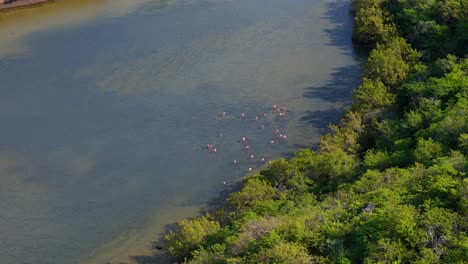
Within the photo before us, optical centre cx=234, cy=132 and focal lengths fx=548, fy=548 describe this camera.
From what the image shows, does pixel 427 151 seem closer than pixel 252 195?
Yes

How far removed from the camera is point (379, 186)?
22.0m

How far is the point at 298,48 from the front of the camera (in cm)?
4328

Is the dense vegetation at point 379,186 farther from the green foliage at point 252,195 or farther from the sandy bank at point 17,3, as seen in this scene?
the sandy bank at point 17,3

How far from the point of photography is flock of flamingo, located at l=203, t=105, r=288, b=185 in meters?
31.0

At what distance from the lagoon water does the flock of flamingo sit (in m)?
0.17

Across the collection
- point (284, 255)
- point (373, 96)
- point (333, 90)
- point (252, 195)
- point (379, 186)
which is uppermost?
point (284, 255)

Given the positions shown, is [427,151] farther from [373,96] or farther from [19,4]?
[19,4]

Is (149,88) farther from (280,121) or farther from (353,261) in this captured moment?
(353,261)

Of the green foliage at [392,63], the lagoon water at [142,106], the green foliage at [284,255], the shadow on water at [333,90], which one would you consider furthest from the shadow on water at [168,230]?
the green foliage at [392,63]

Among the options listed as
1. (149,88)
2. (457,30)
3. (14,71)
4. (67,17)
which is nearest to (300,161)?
(149,88)

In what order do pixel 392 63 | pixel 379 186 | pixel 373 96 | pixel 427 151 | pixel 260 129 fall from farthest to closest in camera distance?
1. pixel 392 63
2. pixel 260 129
3. pixel 373 96
4. pixel 427 151
5. pixel 379 186

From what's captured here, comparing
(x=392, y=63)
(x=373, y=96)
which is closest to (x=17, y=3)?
(x=392, y=63)

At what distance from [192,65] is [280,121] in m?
10.4

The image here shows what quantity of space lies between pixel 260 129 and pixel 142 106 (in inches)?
330
